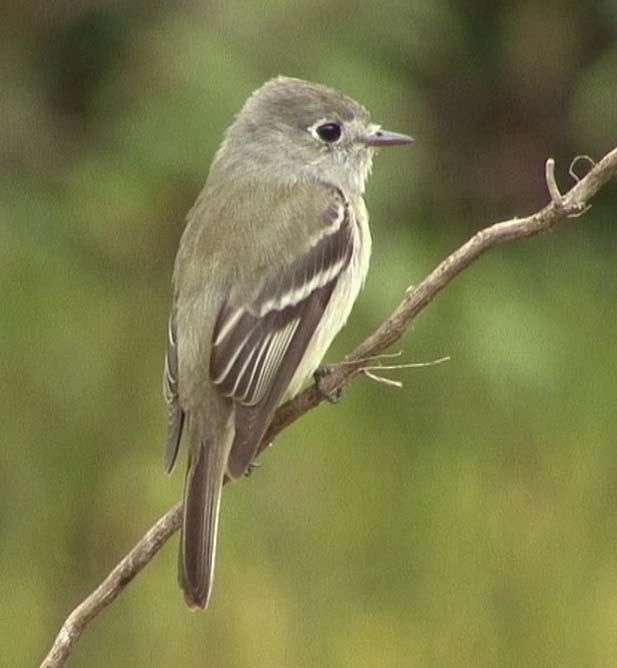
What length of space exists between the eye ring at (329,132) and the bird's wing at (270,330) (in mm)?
307

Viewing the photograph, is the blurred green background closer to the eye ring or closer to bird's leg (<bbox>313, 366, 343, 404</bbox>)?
the eye ring

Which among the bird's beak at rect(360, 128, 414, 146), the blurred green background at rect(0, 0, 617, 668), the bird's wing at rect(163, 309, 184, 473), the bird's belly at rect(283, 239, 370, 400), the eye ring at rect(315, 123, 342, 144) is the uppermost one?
the bird's beak at rect(360, 128, 414, 146)

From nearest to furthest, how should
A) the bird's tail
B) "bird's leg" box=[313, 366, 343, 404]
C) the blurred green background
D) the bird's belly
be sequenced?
the bird's tail < "bird's leg" box=[313, 366, 343, 404] < the bird's belly < the blurred green background

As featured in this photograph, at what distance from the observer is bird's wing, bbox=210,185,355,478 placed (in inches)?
142

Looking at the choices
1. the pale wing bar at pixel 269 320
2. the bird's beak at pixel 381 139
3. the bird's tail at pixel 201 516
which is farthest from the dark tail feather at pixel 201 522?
the bird's beak at pixel 381 139

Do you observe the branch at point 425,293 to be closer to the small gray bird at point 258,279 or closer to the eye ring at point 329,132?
the small gray bird at point 258,279

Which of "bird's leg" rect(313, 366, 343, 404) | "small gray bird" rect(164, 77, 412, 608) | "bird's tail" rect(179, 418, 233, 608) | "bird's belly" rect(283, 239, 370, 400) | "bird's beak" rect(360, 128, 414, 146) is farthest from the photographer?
"bird's beak" rect(360, 128, 414, 146)

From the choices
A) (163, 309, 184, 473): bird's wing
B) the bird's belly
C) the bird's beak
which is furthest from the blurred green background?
(163, 309, 184, 473): bird's wing

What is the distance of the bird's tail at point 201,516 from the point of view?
336cm

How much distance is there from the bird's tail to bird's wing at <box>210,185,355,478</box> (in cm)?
6

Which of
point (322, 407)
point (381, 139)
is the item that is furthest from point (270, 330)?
point (322, 407)

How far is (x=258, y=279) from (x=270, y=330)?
0.39ft

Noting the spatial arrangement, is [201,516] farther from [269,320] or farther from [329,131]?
[329,131]

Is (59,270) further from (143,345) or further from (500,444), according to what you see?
(500,444)
